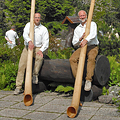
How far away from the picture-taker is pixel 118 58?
28.8 ft

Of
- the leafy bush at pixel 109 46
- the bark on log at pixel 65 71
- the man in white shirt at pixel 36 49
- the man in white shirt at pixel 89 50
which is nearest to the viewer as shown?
the man in white shirt at pixel 89 50

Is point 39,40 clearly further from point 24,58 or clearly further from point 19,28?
point 19,28

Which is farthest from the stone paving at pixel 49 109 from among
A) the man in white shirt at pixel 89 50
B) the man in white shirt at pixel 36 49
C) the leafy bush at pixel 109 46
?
the leafy bush at pixel 109 46

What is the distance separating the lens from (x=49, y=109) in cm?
397

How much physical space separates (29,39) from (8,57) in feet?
11.0

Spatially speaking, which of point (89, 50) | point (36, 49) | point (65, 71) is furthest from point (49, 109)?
point (36, 49)

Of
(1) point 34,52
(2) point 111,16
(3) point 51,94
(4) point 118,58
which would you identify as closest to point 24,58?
(1) point 34,52

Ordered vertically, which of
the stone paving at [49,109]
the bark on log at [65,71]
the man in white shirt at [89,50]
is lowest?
the stone paving at [49,109]

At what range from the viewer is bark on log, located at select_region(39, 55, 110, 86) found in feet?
15.4

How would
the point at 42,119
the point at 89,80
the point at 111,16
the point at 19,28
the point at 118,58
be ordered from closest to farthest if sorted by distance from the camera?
1. the point at 42,119
2. the point at 89,80
3. the point at 118,58
4. the point at 111,16
5. the point at 19,28

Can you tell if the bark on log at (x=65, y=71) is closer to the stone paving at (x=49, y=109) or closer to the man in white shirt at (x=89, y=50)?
the man in white shirt at (x=89, y=50)

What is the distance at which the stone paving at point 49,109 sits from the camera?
3.54m

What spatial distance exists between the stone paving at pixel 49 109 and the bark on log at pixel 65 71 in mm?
426

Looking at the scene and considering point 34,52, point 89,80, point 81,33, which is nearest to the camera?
point 89,80
